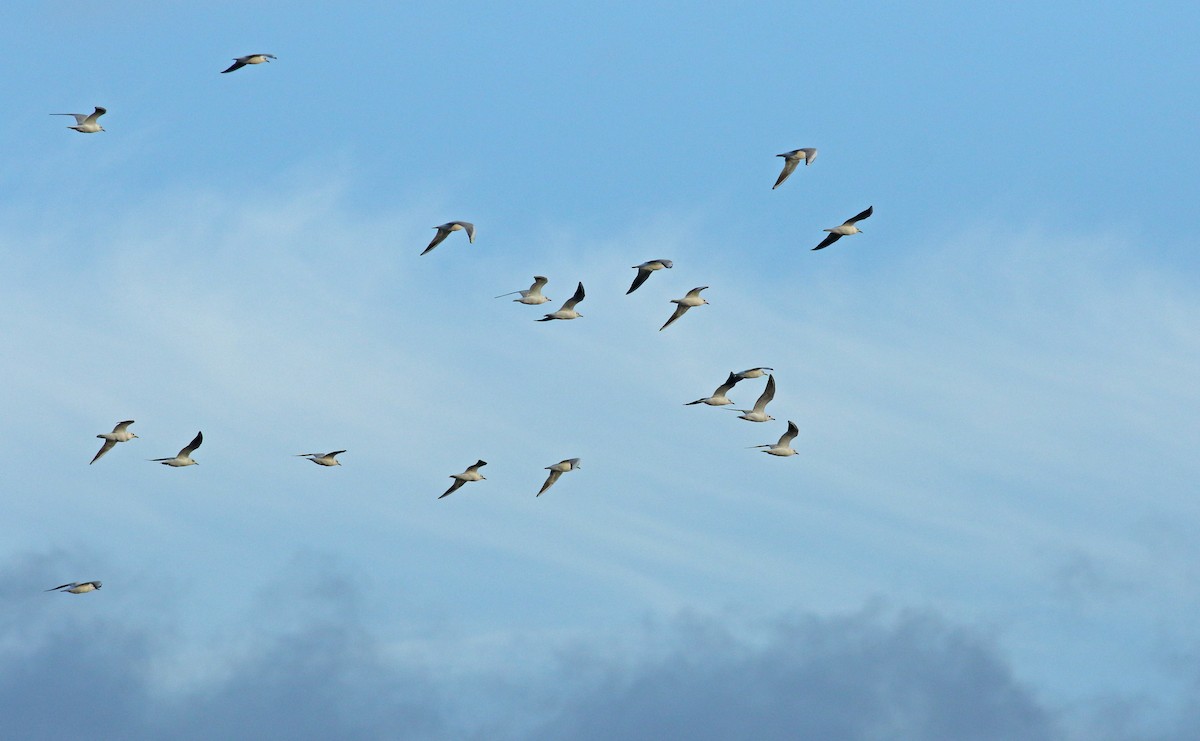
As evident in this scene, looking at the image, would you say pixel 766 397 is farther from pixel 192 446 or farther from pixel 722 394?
pixel 192 446

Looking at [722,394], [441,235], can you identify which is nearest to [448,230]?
[441,235]

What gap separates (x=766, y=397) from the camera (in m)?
85.2

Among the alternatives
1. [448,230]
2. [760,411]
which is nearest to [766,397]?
[760,411]

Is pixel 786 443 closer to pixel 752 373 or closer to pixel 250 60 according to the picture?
pixel 752 373

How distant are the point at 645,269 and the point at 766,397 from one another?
868 centimetres

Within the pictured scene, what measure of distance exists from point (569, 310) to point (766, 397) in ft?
31.4

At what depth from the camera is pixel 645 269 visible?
266ft

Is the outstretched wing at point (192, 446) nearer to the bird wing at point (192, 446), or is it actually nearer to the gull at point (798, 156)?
the bird wing at point (192, 446)

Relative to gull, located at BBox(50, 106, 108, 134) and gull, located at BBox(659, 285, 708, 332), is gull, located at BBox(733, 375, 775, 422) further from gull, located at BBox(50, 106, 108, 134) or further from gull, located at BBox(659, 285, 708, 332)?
gull, located at BBox(50, 106, 108, 134)

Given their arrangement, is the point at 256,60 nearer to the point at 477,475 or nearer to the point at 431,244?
the point at 431,244

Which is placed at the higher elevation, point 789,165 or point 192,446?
point 789,165

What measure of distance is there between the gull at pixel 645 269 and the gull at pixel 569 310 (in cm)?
488

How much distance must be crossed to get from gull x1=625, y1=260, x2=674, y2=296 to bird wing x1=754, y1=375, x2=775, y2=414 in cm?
740

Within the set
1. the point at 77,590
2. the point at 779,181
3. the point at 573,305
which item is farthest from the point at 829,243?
the point at 77,590
